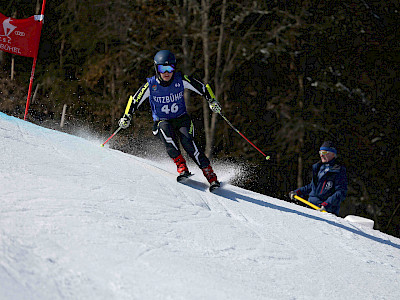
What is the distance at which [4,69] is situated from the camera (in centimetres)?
1689

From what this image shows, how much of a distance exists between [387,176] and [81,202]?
11809mm

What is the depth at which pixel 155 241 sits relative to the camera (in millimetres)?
3549

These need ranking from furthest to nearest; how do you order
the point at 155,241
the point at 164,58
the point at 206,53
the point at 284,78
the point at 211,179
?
the point at 284,78
the point at 206,53
the point at 211,179
the point at 164,58
the point at 155,241

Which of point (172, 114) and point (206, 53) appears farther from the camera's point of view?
point (206, 53)

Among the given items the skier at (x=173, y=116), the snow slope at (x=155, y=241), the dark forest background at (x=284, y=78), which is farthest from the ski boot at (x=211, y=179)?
the dark forest background at (x=284, y=78)

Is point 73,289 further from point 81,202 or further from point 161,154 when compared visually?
point 161,154

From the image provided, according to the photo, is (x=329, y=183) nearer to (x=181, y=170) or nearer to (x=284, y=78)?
(x=181, y=170)

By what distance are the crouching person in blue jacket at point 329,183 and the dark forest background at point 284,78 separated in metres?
6.50

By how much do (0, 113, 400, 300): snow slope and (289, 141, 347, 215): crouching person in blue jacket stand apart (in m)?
0.59

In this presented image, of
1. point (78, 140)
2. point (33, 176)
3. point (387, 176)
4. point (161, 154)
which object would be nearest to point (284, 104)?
point (387, 176)

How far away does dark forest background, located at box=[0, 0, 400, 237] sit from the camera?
13609 millimetres

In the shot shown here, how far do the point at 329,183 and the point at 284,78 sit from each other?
334 inches

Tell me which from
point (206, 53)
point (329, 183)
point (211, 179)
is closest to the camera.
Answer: point (211, 179)

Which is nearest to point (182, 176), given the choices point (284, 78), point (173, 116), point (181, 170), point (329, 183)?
point (181, 170)
